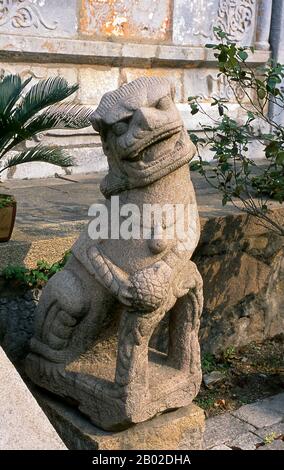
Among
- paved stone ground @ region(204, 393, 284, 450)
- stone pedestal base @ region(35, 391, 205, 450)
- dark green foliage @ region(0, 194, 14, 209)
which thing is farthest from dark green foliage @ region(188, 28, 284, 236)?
stone pedestal base @ region(35, 391, 205, 450)

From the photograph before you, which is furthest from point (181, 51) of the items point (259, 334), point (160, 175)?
point (160, 175)

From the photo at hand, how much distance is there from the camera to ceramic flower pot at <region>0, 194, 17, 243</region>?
3809mm

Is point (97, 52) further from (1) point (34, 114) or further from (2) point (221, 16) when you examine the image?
(1) point (34, 114)

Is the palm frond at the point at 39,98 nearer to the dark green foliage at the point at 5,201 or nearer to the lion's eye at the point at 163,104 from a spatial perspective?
the dark green foliage at the point at 5,201

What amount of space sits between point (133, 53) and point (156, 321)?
4599 mm

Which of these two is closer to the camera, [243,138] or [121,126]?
[121,126]

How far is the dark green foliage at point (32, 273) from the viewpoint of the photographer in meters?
3.75

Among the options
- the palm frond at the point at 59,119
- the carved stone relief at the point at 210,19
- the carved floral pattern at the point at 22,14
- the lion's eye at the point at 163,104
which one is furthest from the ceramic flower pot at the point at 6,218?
the carved stone relief at the point at 210,19

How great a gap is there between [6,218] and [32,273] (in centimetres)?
35

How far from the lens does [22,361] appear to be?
384 cm

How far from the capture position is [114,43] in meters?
6.76

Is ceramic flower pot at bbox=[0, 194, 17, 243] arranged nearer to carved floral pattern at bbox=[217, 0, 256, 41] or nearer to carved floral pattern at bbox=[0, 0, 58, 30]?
carved floral pattern at bbox=[0, 0, 58, 30]

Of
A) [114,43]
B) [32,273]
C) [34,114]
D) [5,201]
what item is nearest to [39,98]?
[34,114]
